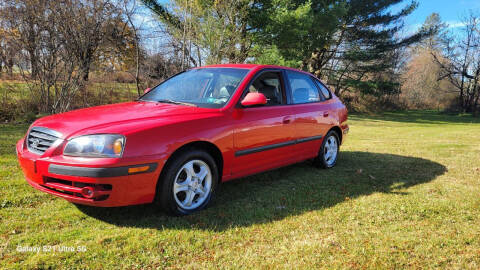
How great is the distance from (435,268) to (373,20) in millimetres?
23740

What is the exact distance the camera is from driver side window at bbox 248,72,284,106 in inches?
158

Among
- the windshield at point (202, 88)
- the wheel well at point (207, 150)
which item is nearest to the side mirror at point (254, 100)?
the windshield at point (202, 88)

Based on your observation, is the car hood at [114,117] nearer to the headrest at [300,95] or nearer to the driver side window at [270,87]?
the driver side window at [270,87]

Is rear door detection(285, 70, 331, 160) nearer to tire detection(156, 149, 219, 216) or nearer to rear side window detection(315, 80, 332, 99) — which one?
rear side window detection(315, 80, 332, 99)

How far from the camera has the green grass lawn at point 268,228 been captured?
232cm

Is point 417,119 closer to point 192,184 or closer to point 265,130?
point 265,130

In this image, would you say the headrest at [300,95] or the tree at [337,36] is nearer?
the headrest at [300,95]

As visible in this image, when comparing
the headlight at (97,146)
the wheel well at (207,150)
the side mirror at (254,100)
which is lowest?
the wheel well at (207,150)

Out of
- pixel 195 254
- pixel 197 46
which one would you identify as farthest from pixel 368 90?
pixel 195 254

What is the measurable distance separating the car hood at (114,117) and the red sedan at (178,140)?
0.01 metres

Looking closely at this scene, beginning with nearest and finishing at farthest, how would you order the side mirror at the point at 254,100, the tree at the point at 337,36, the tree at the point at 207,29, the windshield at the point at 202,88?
the side mirror at the point at 254,100 < the windshield at the point at 202,88 < the tree at the point at 207,29 < the tree at the point at 337,36

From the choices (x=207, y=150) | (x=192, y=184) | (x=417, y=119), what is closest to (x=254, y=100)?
(x=207, y=150)

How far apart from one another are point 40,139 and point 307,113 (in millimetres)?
3295

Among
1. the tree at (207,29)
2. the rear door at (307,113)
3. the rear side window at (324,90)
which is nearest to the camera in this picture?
the rear door at (307,113)
